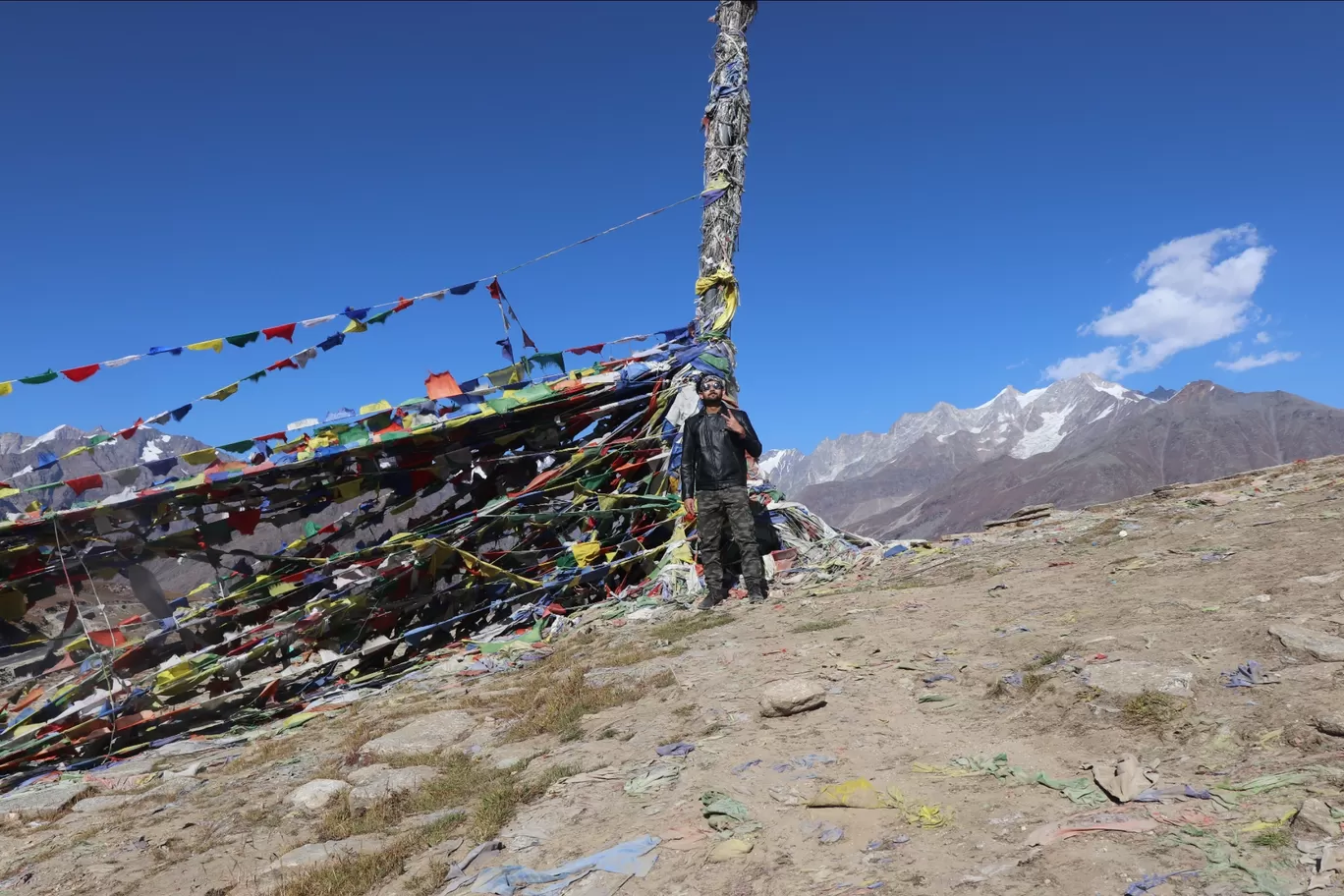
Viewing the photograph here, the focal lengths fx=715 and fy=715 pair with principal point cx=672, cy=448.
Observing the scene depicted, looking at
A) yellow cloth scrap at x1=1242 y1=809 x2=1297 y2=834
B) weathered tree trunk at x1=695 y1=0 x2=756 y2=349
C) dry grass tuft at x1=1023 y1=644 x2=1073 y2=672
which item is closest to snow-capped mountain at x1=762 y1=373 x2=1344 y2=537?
weathered tree trunk at x1=695 y1=0 x2=756 y2=349

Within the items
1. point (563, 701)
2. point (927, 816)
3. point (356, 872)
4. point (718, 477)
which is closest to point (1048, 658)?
point (927, 816)

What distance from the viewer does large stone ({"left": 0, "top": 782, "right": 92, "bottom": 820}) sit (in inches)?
184

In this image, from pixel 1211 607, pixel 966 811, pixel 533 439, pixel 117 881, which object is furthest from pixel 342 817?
pixel 533 439

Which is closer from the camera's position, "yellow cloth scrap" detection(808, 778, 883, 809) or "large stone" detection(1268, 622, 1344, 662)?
"yellow cloth scrap" detection(808, 778, 883, 809)

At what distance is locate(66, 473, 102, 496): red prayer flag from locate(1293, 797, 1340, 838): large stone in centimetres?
A: 879

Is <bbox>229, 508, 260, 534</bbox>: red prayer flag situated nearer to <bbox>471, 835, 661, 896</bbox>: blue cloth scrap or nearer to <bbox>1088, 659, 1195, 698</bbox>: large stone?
<bbox>471, 835, 661, 896</bbox>: blue cloth scrap

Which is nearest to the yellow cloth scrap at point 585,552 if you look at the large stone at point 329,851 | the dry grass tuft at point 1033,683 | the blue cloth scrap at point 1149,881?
the large stone at point 329,851

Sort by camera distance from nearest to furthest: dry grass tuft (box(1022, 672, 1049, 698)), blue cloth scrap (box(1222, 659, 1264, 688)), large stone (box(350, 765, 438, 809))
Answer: blue cloth scrap (box(1222, 659, 1264, 688)), dry grass tuft (box(1022, 672, 1049, 698)), large stone (box(350, 765, 438, 809))

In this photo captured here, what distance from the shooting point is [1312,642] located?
3322 millimetres

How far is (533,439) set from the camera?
30.9ft

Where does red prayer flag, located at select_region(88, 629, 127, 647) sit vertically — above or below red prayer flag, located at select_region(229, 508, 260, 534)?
below

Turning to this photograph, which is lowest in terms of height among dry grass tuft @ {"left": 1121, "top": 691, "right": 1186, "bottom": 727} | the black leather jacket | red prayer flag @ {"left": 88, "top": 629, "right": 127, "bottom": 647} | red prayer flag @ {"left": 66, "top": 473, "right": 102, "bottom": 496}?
dry grass tuft @ {"left": 1121, "top": 691, "right": 1186, "bottom": 727}

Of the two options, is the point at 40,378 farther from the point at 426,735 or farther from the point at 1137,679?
the point at 1137,679

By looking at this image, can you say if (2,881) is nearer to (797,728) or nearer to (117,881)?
(117,881)
